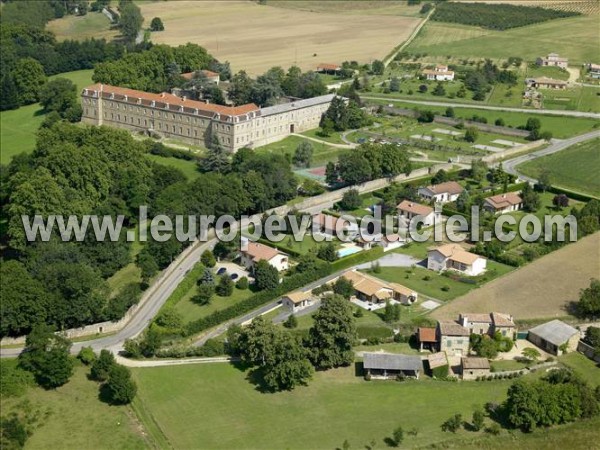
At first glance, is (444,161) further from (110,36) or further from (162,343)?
(110,36)

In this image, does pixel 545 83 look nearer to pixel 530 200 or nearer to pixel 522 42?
pixel 522 42

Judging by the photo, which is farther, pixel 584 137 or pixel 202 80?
pixel 202 80

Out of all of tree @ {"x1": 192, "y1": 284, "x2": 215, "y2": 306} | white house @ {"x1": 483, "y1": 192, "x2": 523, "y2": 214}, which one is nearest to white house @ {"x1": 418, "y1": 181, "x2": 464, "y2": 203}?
white house @ {"x1": 483, "y1": 192, "x2": 523, "y2": 214}

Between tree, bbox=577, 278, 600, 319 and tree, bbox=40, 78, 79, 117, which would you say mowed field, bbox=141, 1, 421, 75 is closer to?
tree, bbox=40, 78, 79, 117

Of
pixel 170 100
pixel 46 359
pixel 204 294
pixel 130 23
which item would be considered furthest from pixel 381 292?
pixel 130 23

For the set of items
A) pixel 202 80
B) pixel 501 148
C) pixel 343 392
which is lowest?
pixel 343 392

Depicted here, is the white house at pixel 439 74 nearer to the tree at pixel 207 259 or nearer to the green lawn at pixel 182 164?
the green lawn at pixel 182 164

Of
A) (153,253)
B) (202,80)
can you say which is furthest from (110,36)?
(153,253)
